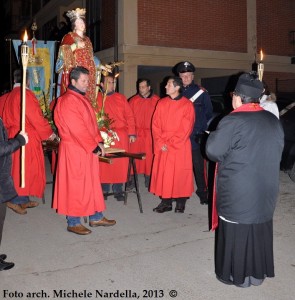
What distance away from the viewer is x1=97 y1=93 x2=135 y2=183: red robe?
6.58 metres

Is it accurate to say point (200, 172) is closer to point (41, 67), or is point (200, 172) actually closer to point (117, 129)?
point (117, 129)

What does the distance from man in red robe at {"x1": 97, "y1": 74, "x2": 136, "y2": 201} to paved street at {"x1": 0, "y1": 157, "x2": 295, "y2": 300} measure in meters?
0.81

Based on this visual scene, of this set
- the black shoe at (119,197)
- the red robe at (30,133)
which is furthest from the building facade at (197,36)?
the red robe at (30,133)

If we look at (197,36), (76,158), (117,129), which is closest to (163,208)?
(117,129)

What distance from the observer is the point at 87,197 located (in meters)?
4.75

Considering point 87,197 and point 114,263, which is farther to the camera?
point 87,197

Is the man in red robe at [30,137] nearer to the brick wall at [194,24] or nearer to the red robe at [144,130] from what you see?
the red robe at [144,130]

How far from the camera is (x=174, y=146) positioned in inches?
221

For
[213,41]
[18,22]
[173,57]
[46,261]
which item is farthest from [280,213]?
[18,22]

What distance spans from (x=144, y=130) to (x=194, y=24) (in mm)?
7116

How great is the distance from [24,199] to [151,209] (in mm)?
1966

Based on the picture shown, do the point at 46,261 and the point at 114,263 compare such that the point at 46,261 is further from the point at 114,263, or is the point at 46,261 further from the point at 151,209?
the point at 151,209

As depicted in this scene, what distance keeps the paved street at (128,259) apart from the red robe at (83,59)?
1.88 m

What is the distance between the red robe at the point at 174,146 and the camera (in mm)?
5578
